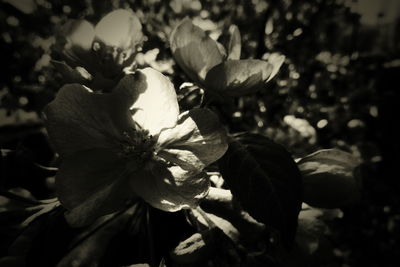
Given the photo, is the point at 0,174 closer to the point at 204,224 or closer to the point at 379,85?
the point at 204,224

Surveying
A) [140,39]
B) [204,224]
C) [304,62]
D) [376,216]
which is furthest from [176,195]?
[376,216]

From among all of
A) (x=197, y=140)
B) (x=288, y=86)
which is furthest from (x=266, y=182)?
(x=288, y=86)

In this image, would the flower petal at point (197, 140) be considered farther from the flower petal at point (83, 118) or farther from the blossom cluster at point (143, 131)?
the flower petal at point (83, 118)

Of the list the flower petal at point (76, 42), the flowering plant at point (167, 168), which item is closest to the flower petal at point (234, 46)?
the flowering plant at point (167, 168)

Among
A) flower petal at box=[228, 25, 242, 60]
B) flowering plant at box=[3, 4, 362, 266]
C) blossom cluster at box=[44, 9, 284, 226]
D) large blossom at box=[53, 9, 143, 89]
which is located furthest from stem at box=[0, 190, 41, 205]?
flower petal at box=[228, 25, 242, 60]

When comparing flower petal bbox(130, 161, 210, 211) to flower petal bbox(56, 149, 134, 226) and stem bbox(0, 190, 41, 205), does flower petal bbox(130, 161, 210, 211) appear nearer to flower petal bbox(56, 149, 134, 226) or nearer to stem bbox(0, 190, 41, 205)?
flower petal bbox(56, 149, 134, 226)

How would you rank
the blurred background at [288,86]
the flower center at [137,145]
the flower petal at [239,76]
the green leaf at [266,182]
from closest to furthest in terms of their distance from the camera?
1. the green leaf at [266,182]
2. the flower petal at [239,76]
3. the flower center at [137,145]
4. the blurred background at [288,86]

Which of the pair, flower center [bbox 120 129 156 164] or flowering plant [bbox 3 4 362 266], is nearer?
flowering plant [bbox 3 4 362 266]

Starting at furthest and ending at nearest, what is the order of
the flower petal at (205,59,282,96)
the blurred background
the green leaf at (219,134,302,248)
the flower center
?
the blurred background, the flower center, the flower petal at (205,59,282,96), the green leaf at (219,134,302,248)
